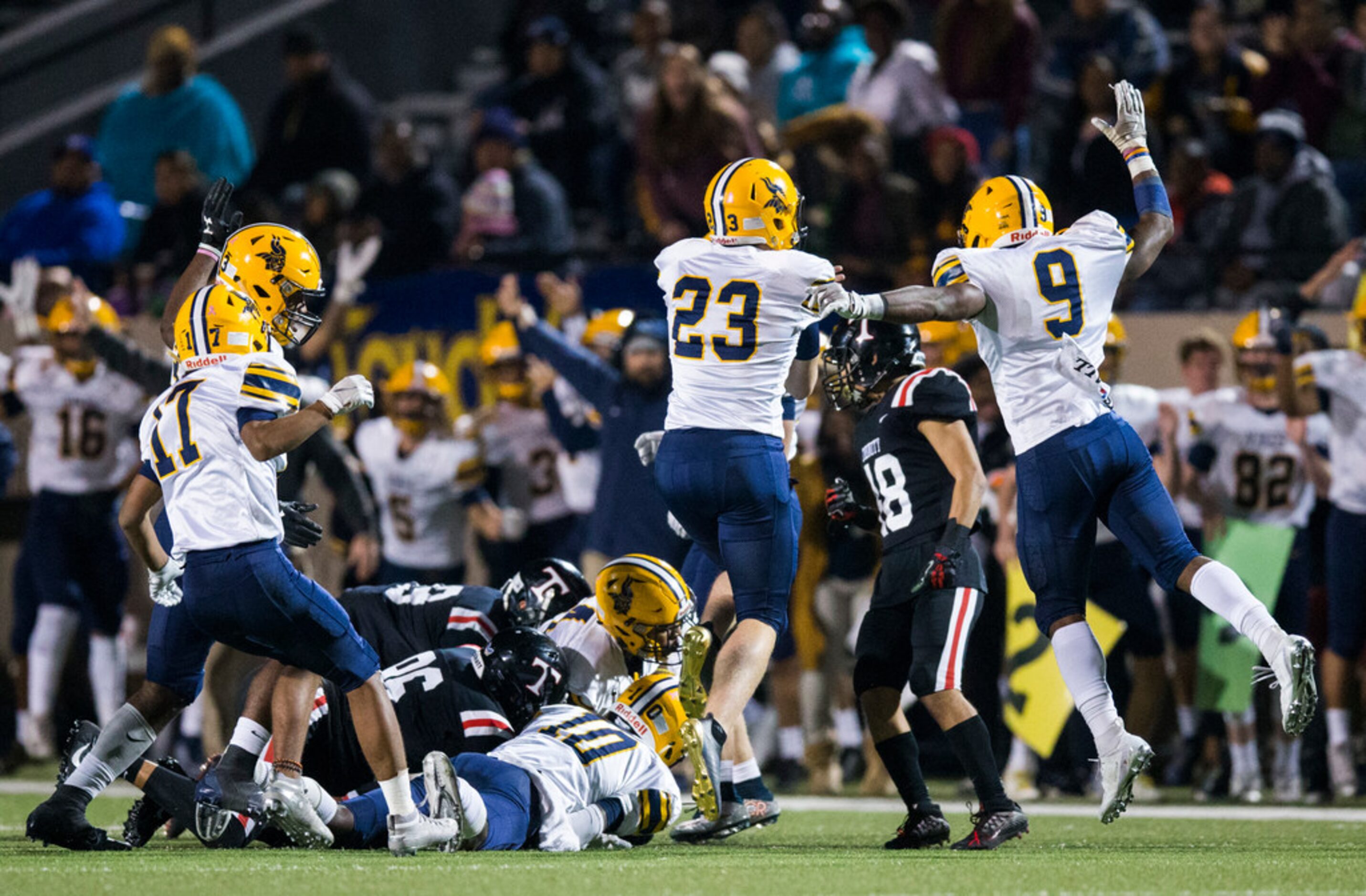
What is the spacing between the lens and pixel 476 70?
15742 millimetres

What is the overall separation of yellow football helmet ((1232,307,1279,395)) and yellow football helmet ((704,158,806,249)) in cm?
343

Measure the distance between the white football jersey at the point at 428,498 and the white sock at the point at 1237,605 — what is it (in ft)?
17.3

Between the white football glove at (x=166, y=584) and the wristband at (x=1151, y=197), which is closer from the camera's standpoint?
the white football glove at (x=166, y=584)

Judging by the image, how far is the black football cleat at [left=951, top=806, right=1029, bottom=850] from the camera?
640cm

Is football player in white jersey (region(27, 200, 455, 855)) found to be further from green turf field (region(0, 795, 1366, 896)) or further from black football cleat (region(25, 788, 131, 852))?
green turf field (region(0, 795, 1366, 896))

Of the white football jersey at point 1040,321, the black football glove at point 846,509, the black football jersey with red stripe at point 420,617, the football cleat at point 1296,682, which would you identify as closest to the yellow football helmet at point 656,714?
the black football jersey with red stripe at point 420,617

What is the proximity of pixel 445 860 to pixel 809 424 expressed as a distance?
16.4 feet

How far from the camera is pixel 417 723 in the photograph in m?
6.79

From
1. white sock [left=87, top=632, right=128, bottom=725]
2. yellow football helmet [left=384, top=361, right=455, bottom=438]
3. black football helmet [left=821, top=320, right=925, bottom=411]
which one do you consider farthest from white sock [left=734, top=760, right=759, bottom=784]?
white sock [left=87, top=632, right=128, bottom=725]

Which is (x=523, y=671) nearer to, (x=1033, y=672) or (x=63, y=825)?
(x=63, y=825)

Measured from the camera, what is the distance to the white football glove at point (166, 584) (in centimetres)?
657

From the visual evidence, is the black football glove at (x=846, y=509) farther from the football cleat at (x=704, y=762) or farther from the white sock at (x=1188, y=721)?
the white sock at (x=1188, y=721)

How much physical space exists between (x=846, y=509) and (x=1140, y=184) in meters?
1.54

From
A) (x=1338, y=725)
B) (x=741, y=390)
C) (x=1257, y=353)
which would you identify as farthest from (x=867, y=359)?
(x=1338, y=725)
